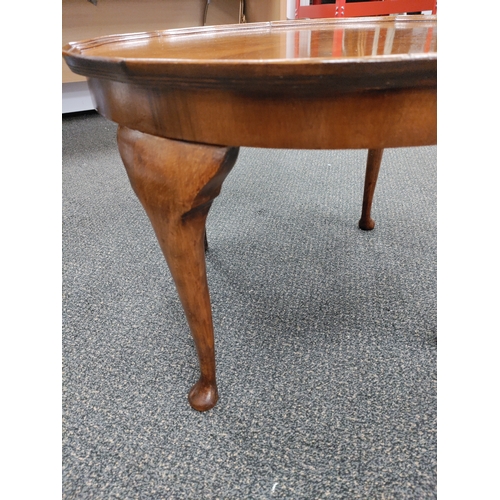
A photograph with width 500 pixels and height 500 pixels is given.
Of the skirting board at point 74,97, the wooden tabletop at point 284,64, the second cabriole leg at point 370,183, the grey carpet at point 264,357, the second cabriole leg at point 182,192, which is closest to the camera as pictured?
the wooden tabletop at point 284,64

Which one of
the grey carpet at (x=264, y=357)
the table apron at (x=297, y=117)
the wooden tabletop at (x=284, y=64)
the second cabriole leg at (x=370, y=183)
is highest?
the wooden tabletop at (x=284, y=64)

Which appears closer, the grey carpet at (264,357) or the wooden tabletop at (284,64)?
the wooden tabletop at (284,64)

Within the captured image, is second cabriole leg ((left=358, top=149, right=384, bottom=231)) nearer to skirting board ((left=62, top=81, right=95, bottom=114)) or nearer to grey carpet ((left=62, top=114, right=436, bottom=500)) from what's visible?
grey carpet ((left=62, top=114, right=436, bottom=500))

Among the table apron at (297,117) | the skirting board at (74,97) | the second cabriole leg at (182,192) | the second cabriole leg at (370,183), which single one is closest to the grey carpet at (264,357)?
the second cabriole leg at (370,183)

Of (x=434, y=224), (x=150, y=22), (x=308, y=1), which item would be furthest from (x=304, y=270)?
(x=308, y=1)

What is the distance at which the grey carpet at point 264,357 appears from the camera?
0.53 m

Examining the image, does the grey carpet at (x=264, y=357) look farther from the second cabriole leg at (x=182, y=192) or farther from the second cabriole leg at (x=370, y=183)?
the second cabriole leg at (x=182, y=192)

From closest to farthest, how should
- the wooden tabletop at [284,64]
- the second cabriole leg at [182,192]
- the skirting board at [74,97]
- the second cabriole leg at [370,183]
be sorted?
1. the wooden tabletop at [284,64]
2. the second cabriole leg at [182,192]
3. the second cabriole leg at [370,183]
4. the skirting board at [74,97]

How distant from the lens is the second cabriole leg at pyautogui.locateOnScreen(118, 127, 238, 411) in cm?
41

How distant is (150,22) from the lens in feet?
7.05

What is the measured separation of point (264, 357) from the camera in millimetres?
702

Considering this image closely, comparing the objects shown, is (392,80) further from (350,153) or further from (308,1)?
(308,1)

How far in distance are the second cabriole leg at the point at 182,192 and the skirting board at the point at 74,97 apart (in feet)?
6.87

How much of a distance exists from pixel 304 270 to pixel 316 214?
0.31m
